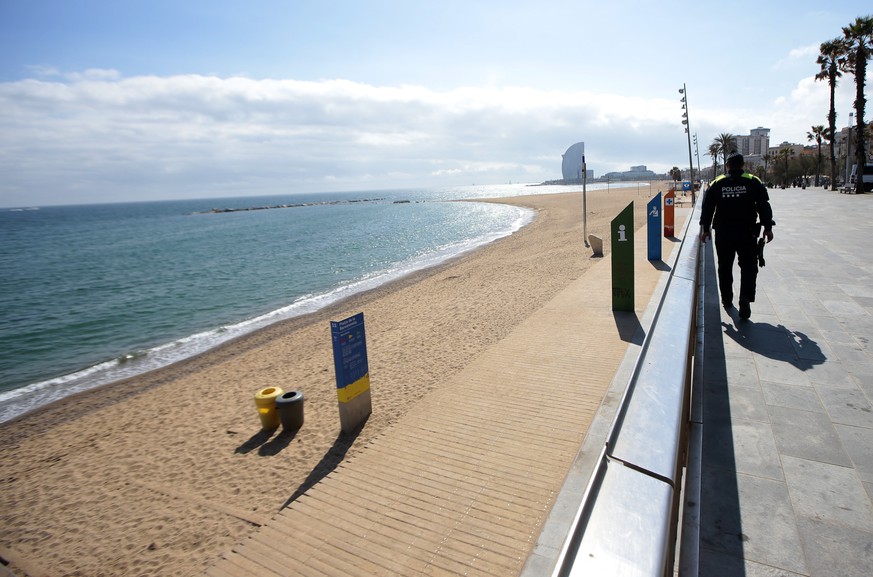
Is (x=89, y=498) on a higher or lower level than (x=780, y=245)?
lower

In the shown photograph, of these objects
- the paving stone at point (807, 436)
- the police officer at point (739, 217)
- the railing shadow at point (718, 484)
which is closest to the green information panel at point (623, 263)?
the police officer at point (739, 217)

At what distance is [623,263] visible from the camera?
24.9 ft

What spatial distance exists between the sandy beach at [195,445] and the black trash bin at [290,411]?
5.2 inches

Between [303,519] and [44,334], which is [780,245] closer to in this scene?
[303,519]

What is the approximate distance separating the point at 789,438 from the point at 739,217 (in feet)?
10.7

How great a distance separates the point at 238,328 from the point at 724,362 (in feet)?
41.9

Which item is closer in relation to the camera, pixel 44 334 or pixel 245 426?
pixel 245 426

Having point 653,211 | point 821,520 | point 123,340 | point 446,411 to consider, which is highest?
point 653,211

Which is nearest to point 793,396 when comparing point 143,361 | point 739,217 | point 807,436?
point 807,436

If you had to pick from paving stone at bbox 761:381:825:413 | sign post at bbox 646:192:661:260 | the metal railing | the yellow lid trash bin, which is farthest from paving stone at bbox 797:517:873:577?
sign post at bbox 646:192:661:260

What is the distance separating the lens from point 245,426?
661 cm

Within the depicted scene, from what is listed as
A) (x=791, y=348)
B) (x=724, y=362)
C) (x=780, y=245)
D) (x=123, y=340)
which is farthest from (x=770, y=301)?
(x=123, y=340)

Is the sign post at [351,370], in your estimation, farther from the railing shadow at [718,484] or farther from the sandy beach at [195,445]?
the railing shadow at [718,484]

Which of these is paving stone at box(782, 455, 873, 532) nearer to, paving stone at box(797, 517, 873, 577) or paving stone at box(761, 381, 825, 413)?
paving stone at box(797, 517, 873, 577)
